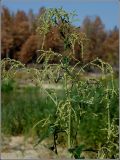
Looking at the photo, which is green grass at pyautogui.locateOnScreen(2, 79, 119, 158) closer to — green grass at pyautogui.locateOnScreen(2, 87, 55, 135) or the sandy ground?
green grass at pyautogui.locateOnScreen(2, 87, 55, 135)

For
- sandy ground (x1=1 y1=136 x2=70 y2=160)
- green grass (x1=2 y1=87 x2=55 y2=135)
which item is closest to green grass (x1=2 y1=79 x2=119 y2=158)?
green grass (x1=2 y1=87 x2=55 y2=135)

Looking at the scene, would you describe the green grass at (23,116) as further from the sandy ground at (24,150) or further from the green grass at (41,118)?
the sandy ground at (24,150)

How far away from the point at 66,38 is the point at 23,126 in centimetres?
302

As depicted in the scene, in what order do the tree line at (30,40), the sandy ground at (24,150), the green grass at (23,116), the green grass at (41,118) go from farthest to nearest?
the green grass at (23,116), the green grass at (41,118), the sandy ground at (24,150), the tree line at (30,40)

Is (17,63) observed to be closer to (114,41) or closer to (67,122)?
(67,122)

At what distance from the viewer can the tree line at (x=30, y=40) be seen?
176cm

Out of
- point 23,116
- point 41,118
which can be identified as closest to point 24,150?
point 41,118

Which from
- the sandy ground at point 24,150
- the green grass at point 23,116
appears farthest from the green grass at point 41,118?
the sandy ground at point 24,150

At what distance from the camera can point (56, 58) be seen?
1637mm

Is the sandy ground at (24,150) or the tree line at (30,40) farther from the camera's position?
the sandy ground at (24,150)

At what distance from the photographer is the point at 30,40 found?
243 inches

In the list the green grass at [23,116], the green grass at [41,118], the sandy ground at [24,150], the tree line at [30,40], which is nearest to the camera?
the tree line at [30,40]

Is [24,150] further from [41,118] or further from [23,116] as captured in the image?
[23,116]

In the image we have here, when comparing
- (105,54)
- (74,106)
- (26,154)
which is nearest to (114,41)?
(105,54)
